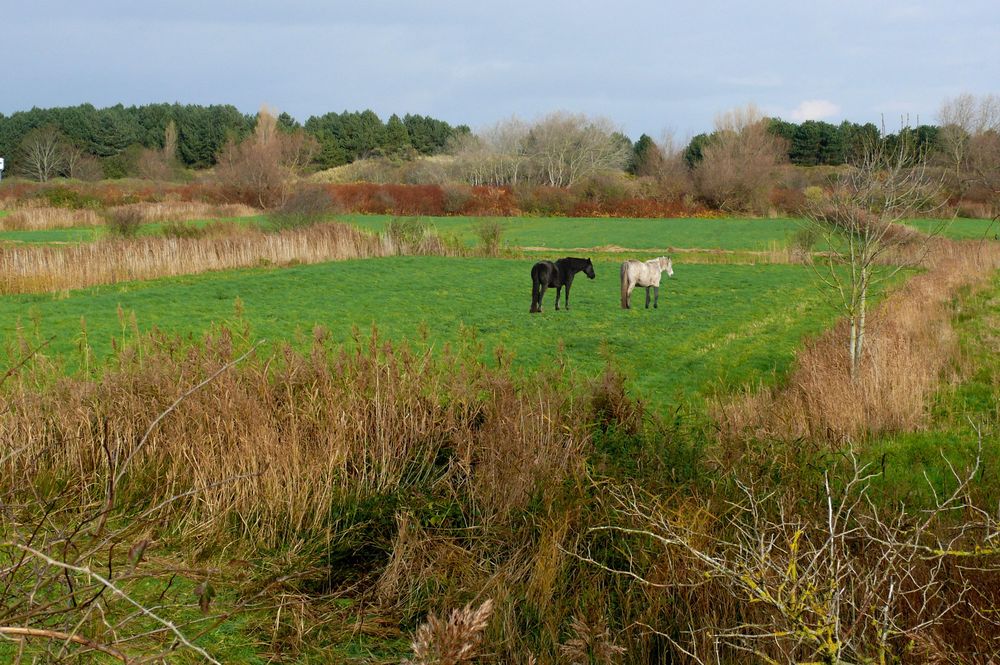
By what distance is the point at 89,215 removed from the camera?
45625 mm


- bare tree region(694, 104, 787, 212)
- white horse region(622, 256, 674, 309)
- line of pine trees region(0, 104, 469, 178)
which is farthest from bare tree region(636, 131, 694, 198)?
white horse region(622, 256, 674, 309)

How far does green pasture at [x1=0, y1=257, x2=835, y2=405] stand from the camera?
12758 millimetres

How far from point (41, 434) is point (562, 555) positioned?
3.96 m

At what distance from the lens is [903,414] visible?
902cm

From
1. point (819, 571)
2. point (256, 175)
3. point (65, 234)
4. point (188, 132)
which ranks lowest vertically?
point (819, 571)

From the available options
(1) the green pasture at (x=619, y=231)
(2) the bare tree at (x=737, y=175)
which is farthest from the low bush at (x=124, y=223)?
(2) the bare tree at (x=737, y=175)

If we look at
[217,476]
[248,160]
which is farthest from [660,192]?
[217,476]

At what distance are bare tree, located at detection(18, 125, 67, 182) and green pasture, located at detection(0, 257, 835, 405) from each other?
59.5 metres

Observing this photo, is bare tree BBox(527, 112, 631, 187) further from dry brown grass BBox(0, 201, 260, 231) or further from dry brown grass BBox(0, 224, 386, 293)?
dry brown grass BBox(0, 224, 386, 293)

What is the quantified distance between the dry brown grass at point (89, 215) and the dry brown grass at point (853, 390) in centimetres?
3574

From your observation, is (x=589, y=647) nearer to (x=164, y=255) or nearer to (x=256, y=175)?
(x=164, y=255)

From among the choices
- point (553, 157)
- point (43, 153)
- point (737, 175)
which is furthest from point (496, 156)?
point (43, 153)

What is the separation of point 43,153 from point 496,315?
241 feet

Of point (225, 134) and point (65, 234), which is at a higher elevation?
point (225, 134)
